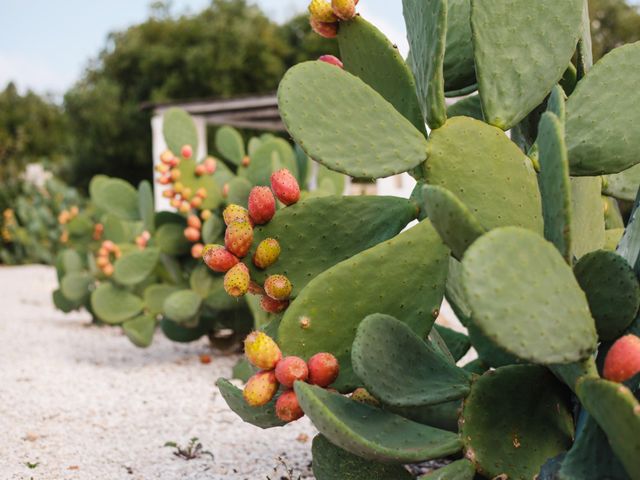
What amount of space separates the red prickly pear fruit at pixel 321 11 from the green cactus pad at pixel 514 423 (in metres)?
0.79

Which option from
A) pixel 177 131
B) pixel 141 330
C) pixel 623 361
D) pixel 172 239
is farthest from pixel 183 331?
pixel 623 361

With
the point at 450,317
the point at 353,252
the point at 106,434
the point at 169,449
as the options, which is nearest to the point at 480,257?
the point at 353,252

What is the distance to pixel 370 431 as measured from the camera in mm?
1345

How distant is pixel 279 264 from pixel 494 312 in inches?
23.8

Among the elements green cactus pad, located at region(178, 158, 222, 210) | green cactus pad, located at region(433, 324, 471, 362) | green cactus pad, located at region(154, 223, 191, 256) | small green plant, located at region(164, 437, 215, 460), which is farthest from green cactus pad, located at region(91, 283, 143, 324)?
green cactus pad, located at region(433, 324, 471, 362)

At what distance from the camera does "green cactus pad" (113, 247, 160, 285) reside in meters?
3.97

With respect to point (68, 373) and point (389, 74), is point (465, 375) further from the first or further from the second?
point (68, 373)

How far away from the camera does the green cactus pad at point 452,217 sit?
1.18m

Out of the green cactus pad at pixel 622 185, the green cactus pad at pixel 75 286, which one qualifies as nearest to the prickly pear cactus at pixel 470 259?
the green cactus pad at pixel 622 185

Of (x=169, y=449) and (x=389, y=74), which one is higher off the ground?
(x=389, y=74)

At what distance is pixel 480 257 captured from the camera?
1086 mm

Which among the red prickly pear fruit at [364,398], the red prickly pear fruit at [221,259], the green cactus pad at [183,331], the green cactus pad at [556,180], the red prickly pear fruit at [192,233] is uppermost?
the green cactus pad at [556,180]

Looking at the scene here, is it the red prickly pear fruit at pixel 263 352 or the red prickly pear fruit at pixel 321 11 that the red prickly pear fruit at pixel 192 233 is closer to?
the red prickly pear fruit at pixel 321 11

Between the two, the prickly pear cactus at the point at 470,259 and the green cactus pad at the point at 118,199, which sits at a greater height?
the prickly pear cactus at the point at 470,259
